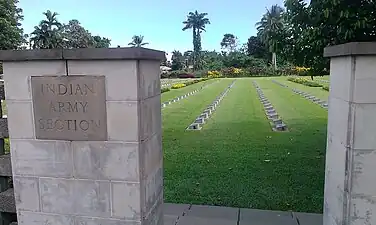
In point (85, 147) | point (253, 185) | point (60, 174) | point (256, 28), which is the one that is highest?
point (256, 28)

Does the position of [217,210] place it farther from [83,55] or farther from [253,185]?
[83,55]

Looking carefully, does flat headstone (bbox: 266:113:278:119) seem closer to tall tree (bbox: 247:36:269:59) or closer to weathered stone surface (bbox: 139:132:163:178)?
weathered stone surface (bbox: 139:132:163:178)

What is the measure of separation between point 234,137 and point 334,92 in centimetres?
434

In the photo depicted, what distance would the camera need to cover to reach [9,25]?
1069 inches

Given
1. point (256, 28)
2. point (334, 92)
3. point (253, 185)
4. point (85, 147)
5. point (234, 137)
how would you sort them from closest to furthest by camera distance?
point (85, 147)
point (334, 92)
point (253, 185)
point (234, 137)
point (256, 28)

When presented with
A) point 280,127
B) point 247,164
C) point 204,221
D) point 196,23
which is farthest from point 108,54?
point 196,23

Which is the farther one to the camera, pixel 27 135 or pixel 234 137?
pixel 234 137

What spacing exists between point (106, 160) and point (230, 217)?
1.51m

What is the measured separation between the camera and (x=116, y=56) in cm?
172

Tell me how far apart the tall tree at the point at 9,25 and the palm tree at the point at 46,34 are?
31.6ft

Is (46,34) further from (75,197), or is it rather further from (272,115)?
(75,197)

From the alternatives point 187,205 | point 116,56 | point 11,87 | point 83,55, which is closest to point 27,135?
point 11,87

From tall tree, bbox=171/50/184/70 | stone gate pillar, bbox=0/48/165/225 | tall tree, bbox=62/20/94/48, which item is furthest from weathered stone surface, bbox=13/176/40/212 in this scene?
tall tree, bbox=171/50/184/70

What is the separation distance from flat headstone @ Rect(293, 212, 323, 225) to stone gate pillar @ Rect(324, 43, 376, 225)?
86 centimetres
